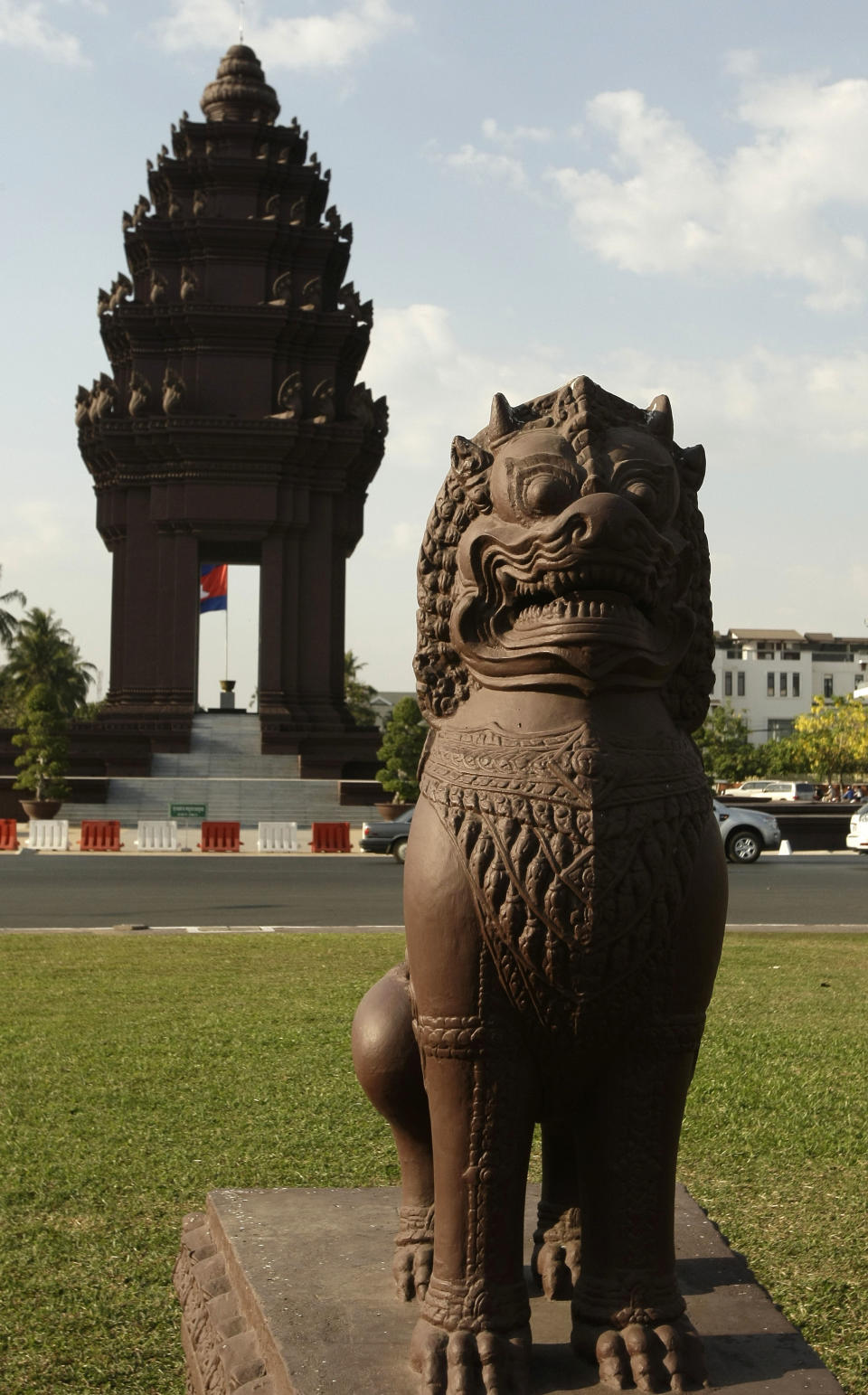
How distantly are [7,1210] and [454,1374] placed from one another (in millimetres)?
2683

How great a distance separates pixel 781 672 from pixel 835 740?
33040 millimetres

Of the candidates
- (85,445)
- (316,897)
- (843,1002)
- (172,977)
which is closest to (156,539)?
(85,445)

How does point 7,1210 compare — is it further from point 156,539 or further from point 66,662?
point 66,662

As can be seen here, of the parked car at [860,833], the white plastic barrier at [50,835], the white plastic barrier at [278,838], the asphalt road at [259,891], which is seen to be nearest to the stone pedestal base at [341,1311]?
the asphalt road at [259,891]

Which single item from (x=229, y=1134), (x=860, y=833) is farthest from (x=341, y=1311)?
(x=860, y=833)

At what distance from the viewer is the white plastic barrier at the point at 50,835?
23250mm

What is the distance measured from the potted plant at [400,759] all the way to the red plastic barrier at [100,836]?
623cm

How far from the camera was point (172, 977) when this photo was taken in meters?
9.24

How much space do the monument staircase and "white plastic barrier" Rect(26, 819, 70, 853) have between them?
14.1 ft

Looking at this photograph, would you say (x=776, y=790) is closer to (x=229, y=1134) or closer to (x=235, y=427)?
(x=235, y=427)

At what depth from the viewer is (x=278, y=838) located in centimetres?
2316

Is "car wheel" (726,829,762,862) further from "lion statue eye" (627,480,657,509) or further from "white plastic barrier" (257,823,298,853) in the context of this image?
"lion statue eye" (627,480,657,509)

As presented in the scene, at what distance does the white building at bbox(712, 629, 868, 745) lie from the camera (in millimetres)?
83938

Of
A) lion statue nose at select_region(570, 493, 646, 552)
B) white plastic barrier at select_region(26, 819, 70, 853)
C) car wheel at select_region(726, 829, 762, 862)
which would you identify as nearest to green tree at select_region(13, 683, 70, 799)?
white plastic barrier at select_region(26, 819, 70, 853)
